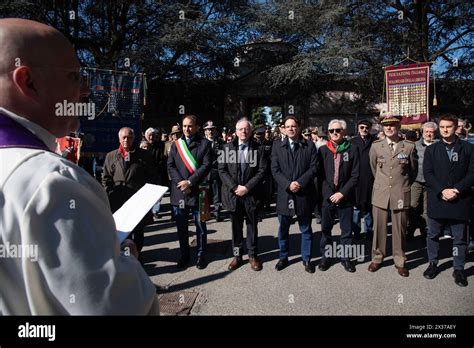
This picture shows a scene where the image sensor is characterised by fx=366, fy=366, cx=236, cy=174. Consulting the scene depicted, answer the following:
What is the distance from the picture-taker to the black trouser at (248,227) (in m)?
5.29

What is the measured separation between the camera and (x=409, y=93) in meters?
8.00

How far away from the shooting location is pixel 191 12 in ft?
62.0

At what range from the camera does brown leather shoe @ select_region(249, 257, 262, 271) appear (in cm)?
511

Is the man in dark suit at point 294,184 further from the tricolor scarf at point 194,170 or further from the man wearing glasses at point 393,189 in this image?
the tricolor scarf at point 194,170

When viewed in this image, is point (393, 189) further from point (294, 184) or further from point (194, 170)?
point (194, 170)

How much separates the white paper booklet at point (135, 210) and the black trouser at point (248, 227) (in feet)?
11.8

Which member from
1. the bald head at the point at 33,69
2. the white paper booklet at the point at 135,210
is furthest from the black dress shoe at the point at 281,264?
the bald head at the point at 33,69

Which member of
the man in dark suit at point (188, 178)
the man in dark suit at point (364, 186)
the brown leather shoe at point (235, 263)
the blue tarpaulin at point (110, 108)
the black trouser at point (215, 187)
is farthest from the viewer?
the black trouser at point (215, 187)

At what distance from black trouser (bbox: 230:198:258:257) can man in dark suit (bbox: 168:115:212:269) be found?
462mm

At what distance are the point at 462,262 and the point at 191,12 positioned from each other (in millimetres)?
17904

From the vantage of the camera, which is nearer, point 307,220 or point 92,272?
point 92,272
